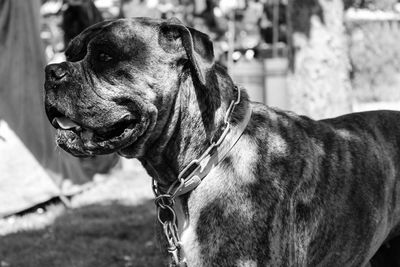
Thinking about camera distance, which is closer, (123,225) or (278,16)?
(123,225)

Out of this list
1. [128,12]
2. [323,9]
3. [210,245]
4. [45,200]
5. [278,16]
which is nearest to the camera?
[210,245]

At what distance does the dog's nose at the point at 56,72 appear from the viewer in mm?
3199

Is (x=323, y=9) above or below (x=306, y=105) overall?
above

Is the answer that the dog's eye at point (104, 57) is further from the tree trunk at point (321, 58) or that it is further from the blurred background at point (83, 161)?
the tree trunk at point (321, 58)

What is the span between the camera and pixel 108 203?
8352 millimetres

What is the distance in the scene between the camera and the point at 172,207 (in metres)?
3.45

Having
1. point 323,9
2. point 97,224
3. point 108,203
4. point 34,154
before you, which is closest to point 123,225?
point 97,224

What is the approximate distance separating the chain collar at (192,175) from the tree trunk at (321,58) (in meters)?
3.58

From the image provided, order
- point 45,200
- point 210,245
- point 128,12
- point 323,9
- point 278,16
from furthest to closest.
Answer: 1. point 278,16
2. point 128,12
3. point 45,200
4. point 323,9
5. point 210,245

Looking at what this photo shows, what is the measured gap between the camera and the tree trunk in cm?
689

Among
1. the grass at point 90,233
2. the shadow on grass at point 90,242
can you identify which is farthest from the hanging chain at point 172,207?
the shadow on grass at point 90,242

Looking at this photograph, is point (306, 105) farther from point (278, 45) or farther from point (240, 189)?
point (278, 45)

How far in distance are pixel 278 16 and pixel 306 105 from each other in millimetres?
9689

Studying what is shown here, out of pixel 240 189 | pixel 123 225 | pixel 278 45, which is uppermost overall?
pixel 240 189
